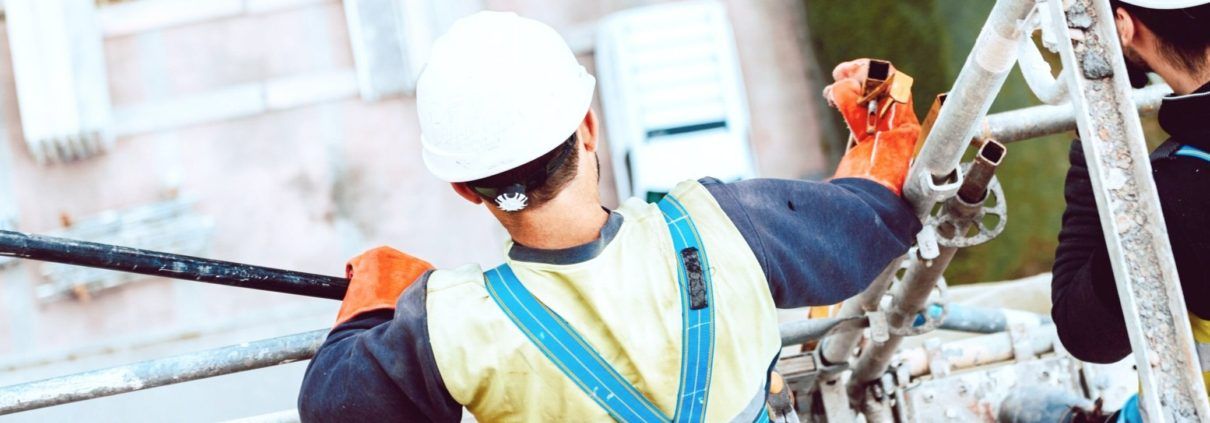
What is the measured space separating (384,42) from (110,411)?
5.22m

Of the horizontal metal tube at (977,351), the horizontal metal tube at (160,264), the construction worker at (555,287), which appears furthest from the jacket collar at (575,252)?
the horizontal metal tube at (977,351)

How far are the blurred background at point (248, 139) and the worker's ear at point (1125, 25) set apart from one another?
9.62m

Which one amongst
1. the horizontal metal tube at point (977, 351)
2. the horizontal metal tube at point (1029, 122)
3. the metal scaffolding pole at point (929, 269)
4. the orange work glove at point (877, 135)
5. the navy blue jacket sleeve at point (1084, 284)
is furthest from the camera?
the horizontal metal tube at point (977, 351)

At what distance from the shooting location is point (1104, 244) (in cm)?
290

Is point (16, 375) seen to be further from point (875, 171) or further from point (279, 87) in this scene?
point (875, 171)

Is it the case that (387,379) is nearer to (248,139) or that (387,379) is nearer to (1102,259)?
(1102,259)

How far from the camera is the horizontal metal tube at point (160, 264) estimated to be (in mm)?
3012

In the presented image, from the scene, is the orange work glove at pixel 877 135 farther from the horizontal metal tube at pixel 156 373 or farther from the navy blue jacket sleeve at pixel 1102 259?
the horizontal metal tube at pixel 156 373

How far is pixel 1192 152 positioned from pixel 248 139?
12.2 meters

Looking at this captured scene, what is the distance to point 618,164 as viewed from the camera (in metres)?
13.0

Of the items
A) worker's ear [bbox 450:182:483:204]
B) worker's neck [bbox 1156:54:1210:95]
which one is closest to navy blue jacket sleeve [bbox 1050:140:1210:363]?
worker's neck [bbox 1156:54:1210:95]

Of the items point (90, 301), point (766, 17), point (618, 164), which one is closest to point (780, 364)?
point (618, 164)

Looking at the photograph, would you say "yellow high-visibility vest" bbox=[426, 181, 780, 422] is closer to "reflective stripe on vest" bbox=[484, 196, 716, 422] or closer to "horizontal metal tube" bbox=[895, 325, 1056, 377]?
"reflective stripe on vest" bbox=[484, 196, 716, 422]

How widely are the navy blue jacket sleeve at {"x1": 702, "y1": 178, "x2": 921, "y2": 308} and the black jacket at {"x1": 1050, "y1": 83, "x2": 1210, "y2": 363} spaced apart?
1.44 ft
